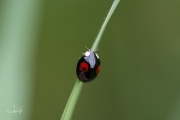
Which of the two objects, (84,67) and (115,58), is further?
(115,58)

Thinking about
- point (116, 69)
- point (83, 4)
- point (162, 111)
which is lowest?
point (162, 111)

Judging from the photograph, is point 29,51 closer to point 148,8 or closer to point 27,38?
point 27,38

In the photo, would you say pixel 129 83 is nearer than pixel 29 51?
No

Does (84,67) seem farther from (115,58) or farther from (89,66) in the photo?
(115,58)

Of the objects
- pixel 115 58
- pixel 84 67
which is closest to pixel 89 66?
pixel 84 67

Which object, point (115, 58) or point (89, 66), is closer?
point (89, 66)

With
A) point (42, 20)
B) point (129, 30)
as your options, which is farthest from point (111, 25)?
point (42, 20)

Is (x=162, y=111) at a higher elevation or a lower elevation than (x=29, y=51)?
lower
